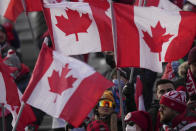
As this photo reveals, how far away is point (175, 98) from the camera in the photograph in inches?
271

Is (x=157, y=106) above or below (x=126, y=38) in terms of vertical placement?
below

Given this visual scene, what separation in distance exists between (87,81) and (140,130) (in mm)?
826

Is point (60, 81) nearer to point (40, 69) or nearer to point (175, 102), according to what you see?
point (40, 69)

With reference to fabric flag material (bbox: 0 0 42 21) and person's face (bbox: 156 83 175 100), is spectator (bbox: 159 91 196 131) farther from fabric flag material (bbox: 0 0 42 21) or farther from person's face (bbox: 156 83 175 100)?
fabric flag material (bbox: 0 0 42 21)

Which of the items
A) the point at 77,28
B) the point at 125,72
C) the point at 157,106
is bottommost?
the point at 125,72

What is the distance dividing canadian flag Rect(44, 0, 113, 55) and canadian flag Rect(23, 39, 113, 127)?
1596mm

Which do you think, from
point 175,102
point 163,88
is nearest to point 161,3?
point 163,88

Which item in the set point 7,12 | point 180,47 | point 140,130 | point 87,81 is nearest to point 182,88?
point 180,47

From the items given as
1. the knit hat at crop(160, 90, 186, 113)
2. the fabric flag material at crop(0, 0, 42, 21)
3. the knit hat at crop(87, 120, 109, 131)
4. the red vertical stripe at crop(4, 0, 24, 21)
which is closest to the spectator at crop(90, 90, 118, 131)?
the knit hat at crop(87, 120, 109, 131)

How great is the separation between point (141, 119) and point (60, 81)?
95 centimetres

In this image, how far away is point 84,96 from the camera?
665cm

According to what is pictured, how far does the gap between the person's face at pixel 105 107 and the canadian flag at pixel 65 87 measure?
5.11ft

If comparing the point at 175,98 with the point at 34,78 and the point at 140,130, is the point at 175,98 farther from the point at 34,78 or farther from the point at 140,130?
the point at 34,78

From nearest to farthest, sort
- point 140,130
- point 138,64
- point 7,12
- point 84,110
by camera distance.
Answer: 1. point 84,110
2. point 140,130
3. point 138,64
4. point 7,12
